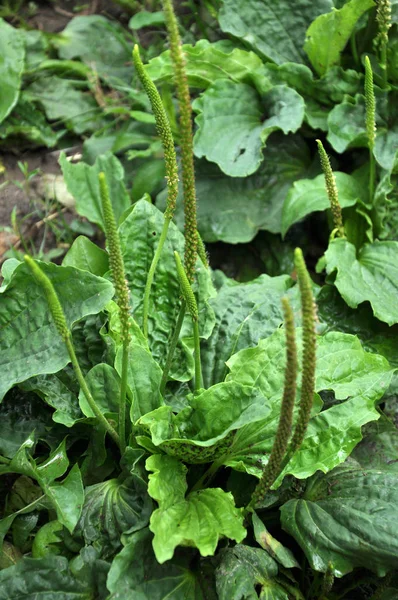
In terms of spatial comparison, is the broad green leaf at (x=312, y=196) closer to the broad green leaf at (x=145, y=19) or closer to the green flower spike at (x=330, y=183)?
the green flower spike at (x=330, y=183)

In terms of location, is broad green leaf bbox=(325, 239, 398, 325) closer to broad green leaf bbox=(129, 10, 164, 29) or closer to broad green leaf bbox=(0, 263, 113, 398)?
broad green leaf bbox=(0, 263, 113, 398)

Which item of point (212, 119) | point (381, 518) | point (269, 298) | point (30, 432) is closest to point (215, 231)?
point (212, 119)

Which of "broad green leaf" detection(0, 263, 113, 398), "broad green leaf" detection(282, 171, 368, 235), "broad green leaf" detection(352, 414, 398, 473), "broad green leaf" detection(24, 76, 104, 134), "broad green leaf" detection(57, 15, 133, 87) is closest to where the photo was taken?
"broad green leaf" detection(0, 263, 113, 398)

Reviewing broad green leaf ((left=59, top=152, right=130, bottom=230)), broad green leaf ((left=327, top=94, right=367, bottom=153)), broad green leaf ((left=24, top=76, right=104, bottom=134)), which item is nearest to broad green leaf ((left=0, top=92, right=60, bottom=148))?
broad green leaf ((left=24, top=76, right=104, bottom=134))

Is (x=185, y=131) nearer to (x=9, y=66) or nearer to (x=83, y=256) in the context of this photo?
(x=83, y=256)

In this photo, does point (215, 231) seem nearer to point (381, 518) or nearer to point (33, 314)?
point (33, 314)

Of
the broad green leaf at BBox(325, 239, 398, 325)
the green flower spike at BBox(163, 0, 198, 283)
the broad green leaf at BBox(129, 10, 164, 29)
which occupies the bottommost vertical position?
the broad green leaf at BBox(325, 239, 398, 325)
